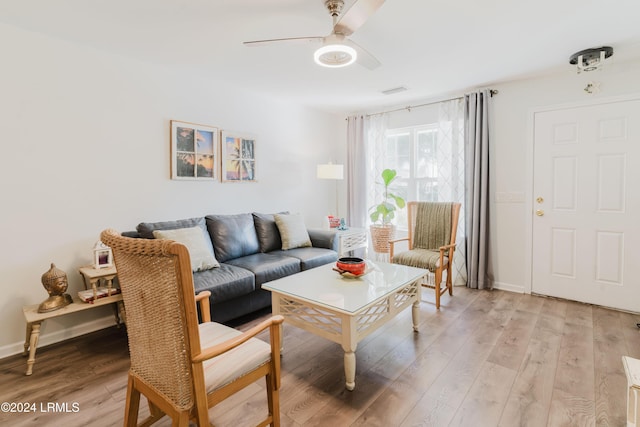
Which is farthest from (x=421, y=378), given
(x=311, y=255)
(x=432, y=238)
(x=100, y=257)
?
(x=100, y=257)

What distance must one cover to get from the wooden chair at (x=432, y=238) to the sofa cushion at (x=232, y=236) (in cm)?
156

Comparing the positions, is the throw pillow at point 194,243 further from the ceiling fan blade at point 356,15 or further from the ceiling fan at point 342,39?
the ceiling fan blade at point 356,15

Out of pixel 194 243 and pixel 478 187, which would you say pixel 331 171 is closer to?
pixel 478 187

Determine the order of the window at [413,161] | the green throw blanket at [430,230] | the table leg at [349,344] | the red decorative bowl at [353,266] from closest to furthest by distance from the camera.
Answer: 1. the table leg at [349,344]
2. the red decorative bowl at [353,266]
3. the green throw blanket at [430,230]
4. the window at [413,161]

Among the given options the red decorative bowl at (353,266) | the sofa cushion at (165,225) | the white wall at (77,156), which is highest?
the white wall at (77,156)

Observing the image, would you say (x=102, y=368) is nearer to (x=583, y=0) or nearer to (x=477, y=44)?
(x=477, y=44)

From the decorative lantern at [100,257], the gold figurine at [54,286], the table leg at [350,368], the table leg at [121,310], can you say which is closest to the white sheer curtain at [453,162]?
the table leg at [350,368]

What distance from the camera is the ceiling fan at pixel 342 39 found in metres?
1.62

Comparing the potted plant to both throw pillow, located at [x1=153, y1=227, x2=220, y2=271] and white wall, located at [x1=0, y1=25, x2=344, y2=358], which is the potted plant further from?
throw pillow, located at [x1=153, y1=227, x2=220, y2=271]

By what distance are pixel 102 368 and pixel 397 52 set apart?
3283mm

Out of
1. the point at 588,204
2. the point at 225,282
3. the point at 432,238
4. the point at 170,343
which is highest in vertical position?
the point at 588,204

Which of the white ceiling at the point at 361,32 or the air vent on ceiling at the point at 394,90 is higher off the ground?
the air vent on ceiling at the point at 394,90

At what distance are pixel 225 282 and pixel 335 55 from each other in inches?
73.6

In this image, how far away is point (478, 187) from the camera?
142 inches
